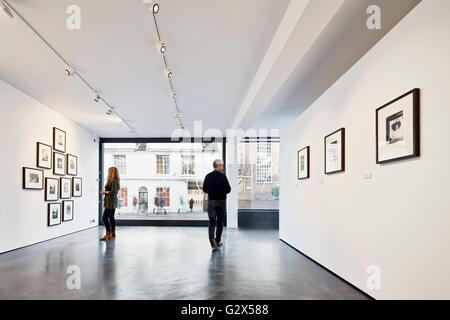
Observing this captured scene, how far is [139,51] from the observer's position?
12.8ft

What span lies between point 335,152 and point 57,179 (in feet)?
19.5

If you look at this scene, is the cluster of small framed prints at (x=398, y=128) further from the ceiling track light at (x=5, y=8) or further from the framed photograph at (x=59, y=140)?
the framed photograph at (x=59, y=140)

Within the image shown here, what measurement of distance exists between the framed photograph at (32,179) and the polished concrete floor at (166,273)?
3.64ft

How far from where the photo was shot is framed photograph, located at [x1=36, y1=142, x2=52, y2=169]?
236 inches

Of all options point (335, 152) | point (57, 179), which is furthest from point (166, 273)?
point (57, 179)

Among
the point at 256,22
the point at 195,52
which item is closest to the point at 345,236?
the point at 256,22

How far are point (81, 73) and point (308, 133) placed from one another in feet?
12.0

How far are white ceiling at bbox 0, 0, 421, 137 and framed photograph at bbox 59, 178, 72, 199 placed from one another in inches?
75.3

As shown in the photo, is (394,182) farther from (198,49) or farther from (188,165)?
(188,165)

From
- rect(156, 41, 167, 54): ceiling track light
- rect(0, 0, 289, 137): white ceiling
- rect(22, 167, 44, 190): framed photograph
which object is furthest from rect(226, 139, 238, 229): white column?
rect(156, 41, 167, 54): ceiling track light

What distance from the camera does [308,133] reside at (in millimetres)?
5035

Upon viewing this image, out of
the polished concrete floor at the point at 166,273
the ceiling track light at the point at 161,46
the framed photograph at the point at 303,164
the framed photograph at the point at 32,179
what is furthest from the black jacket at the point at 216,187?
the framed photograph at the point at 32,179
